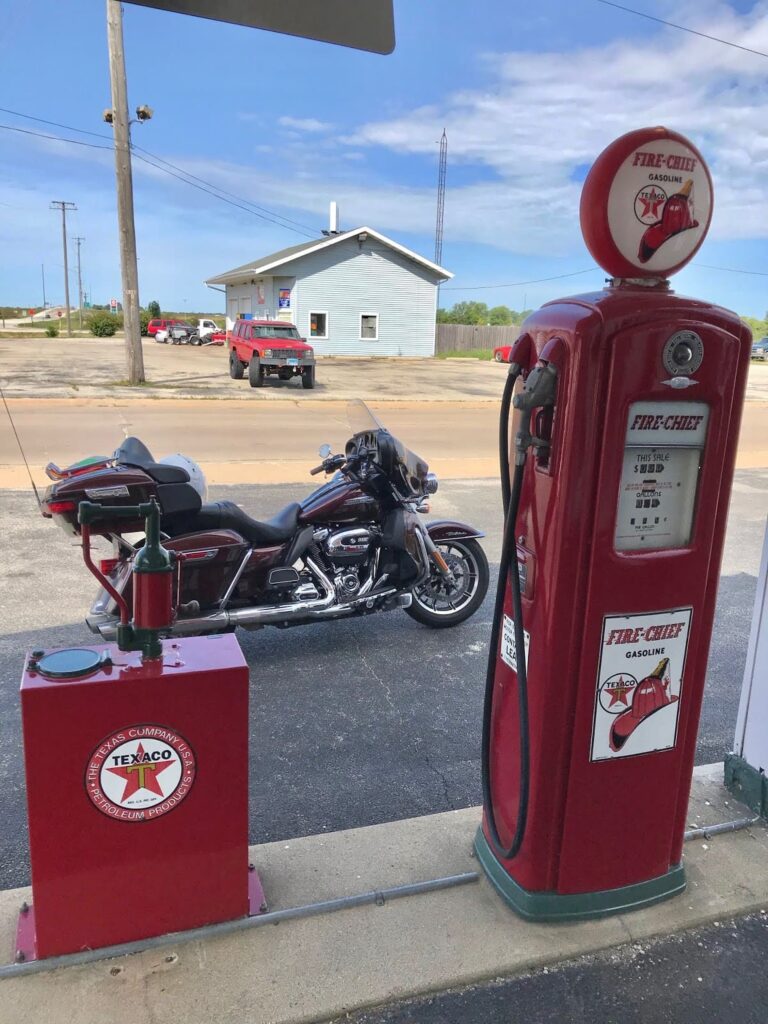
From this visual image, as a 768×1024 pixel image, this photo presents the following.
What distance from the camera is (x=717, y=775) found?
3.27 meters

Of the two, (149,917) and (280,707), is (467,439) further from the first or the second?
(149,917)

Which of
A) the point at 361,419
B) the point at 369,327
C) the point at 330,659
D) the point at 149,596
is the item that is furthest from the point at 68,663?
the point at 369,327

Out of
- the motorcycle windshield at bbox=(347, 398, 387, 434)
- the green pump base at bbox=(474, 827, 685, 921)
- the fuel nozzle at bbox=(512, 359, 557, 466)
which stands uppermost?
the fuel nozzle at bbox=(512, 359, 557, 466)

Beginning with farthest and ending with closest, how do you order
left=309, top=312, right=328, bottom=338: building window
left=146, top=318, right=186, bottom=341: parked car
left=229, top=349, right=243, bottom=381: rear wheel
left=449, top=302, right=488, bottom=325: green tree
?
left=449, top=302, right=488, bottom=325: green tree → left=146, top=318, right=186, bottom=341: parked car → left=309, top=312, right=328, bottom=338: building window → left=229, top=349, right=243, bottom=381: rear wheel

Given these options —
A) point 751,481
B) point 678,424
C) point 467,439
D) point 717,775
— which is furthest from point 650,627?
point 467,439

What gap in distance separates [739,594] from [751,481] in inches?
193

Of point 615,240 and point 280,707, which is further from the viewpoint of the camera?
point 280,707

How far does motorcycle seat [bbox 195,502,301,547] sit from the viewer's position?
165 inches

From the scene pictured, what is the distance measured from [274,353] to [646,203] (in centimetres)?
2093

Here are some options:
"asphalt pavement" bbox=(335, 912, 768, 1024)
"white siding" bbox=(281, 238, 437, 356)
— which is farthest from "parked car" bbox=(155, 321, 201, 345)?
"asphalt pavement" bbox=(335, 912, 768, 1024)

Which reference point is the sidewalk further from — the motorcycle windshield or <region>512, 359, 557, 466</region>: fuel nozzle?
the motorcycle windshield

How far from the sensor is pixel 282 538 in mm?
4352

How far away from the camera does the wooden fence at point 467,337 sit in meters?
43.0

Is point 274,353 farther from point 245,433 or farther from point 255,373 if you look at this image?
point 245,433
